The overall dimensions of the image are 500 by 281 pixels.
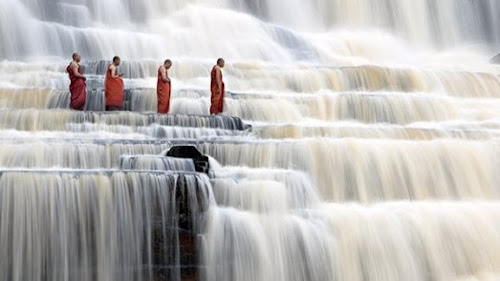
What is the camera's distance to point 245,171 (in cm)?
1179

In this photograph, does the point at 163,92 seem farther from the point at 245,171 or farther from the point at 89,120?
the point at 245,171

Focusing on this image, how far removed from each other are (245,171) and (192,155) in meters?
0.93

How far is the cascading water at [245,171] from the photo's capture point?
32.4 ft

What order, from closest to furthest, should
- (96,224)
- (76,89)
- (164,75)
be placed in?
(96,224) < (76,89) < (164,75)

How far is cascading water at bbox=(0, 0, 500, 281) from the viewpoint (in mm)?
9875

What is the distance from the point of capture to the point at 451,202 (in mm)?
13055

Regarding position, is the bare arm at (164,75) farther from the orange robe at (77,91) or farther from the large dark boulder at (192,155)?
the large dark boulder at (192,155)

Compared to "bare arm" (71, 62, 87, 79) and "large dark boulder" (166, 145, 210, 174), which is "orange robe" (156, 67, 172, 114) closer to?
"bare arm" (71, 62, 87, 79)

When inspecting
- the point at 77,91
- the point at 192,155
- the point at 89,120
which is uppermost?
the point at 77,91

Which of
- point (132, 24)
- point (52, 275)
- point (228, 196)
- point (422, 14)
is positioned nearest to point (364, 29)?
point (422, 14)

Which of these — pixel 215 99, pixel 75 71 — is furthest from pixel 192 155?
pixel 75 71

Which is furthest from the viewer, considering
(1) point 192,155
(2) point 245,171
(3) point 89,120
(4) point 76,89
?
(4) point 76,89

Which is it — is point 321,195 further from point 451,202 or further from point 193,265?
point 193,265

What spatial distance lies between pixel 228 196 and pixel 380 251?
93.6 inches
